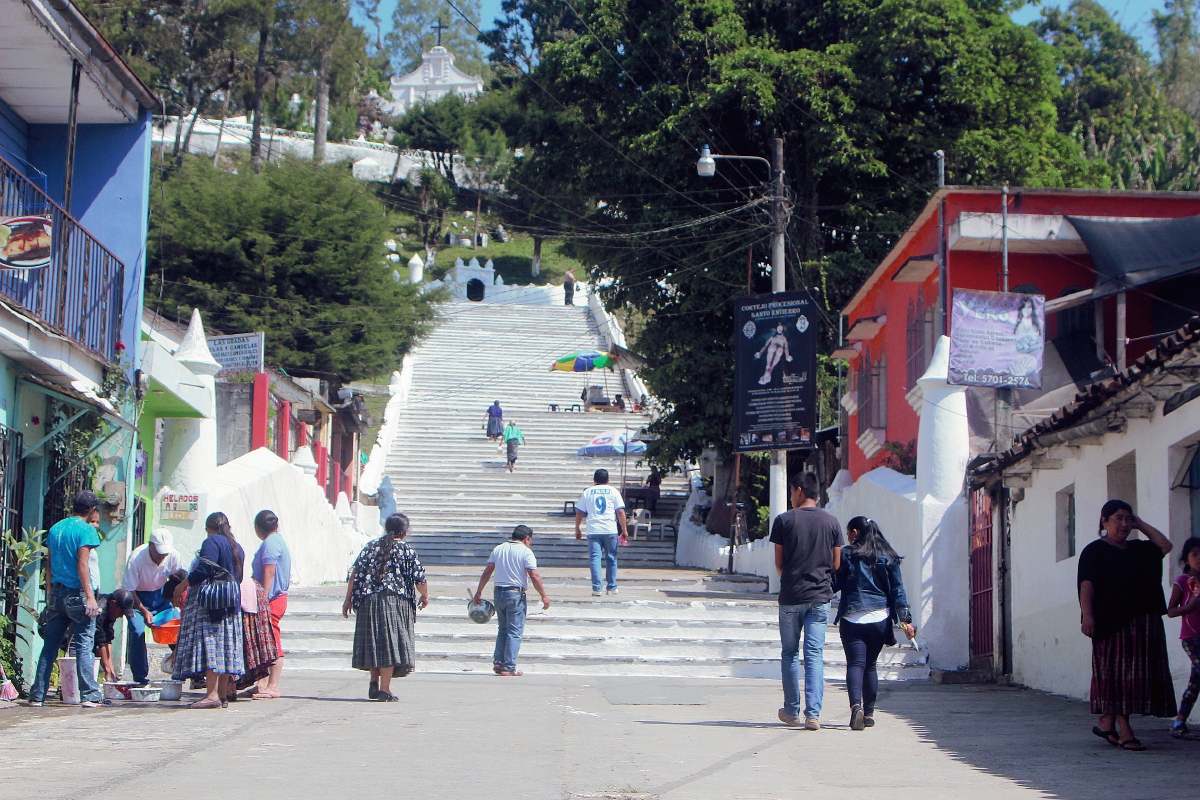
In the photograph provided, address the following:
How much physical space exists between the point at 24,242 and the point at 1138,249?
42.6 feet

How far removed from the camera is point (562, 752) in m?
7.55

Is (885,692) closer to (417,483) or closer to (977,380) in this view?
(977,380)

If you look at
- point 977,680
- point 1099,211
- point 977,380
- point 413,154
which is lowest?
point 977,680

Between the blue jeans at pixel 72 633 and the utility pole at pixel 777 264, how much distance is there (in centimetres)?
1119

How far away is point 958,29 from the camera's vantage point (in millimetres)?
25719

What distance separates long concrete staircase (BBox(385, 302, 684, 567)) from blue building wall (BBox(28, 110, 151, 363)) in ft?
46.7

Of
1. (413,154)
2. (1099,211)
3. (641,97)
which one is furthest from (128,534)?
(413,154)

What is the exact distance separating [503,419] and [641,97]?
43.9 ft

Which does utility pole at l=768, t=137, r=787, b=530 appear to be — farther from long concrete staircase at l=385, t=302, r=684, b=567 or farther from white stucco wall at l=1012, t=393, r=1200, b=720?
long concrete staircase at l=385, t=302, r=684, b=567

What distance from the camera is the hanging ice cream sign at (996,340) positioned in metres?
13.9

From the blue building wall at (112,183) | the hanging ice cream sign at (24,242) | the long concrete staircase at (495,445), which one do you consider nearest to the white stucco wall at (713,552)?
the long concrete staircase at (495,445)

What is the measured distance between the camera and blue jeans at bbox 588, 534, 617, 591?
1666 centimetres

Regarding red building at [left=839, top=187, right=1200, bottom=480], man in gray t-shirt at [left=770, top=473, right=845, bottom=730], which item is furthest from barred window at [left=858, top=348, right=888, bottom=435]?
man in gray t-shirt at [left=770, top=473, right=845, bottom=730]

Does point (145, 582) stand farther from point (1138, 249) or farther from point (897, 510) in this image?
point (1138, 249)
